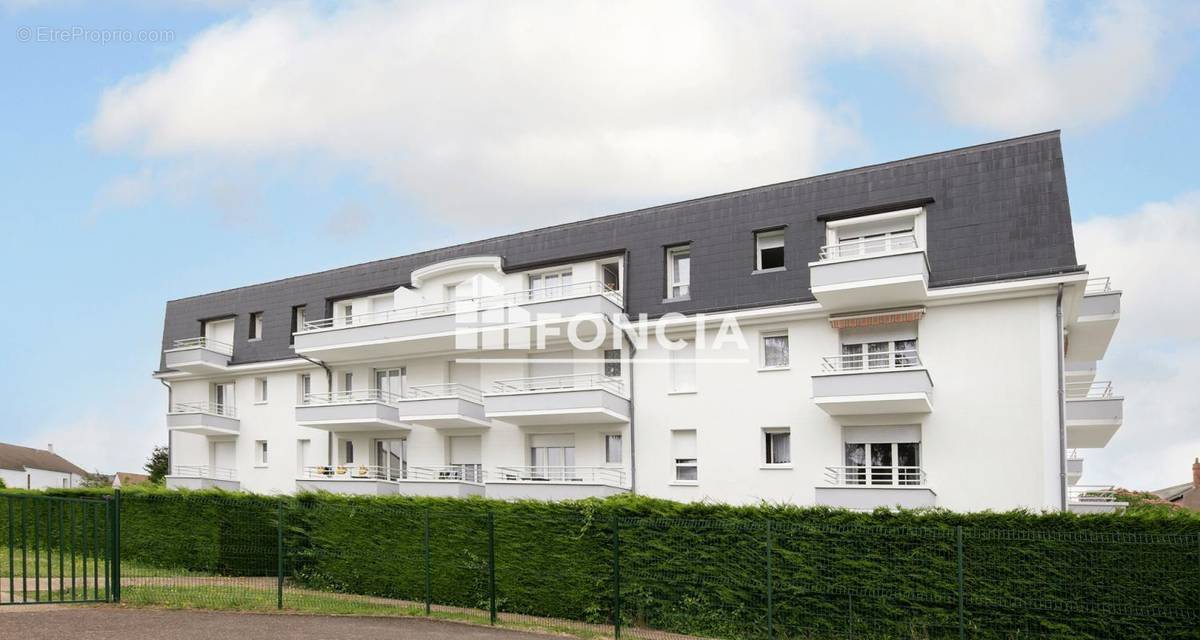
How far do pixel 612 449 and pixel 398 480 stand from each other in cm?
733

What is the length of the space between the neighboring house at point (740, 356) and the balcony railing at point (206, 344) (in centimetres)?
277

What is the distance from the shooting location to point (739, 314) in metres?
23.6

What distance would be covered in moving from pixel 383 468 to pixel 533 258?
8882mm

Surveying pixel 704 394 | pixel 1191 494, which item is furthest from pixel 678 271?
pixel 1191 494

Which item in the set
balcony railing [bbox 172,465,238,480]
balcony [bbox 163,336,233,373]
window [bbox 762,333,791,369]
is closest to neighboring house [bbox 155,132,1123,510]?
window [bbox 762,333,791,369]

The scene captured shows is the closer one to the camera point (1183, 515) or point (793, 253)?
point (1183, 515)

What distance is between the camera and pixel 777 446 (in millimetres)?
23141

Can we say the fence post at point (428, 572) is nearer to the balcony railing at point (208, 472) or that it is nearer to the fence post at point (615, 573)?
the fence post at point (615, 573)

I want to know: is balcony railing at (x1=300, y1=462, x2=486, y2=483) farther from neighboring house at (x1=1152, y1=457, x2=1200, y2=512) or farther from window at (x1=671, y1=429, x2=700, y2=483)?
neighboring house at (x1=1152, y1=457, x2=1200, y2=512)

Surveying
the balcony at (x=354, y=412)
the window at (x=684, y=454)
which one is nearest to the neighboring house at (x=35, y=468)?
the balcony at (x=354, y=412)

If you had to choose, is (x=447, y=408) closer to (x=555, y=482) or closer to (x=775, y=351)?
(x=555, y=482)

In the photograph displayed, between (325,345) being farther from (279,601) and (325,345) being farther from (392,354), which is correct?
(279,601)

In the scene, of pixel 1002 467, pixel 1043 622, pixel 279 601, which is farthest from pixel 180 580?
pixel 1002 467

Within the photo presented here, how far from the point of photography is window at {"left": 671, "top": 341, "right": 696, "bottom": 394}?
24531mm
